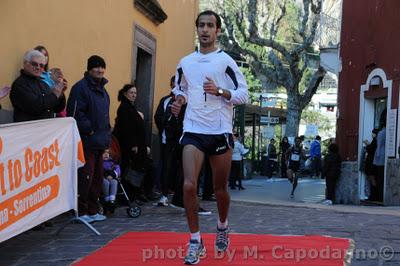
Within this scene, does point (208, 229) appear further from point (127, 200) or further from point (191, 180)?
point (191, 180)

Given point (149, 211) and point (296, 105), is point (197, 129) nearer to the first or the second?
point (149, 211)

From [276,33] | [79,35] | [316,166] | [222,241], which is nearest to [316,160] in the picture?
[316,166]

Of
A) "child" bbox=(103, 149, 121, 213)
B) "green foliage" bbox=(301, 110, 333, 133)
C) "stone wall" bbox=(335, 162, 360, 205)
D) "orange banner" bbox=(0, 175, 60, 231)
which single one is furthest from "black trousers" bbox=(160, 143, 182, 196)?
"green foliage" bbox=(301, 110, 333, 133)

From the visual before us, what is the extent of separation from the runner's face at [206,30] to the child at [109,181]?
3265 mm

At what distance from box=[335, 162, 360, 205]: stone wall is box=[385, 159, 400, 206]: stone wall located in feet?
6.28

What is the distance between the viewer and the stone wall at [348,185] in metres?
15.9

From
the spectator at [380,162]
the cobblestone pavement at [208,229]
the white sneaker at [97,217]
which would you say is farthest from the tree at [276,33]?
the white sneaker at [97,217]

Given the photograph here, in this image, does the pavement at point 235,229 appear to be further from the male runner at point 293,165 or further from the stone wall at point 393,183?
the male runner at point 293,165

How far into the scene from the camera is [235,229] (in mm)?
7340

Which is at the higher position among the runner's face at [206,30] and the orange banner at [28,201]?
the runner's face at [206,30]

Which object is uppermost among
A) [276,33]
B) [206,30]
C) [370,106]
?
[276,33]

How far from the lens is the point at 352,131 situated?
16625 mm

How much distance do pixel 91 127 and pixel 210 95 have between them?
257 centimetres

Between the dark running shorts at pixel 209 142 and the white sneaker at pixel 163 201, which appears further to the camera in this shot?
the white sneaker at pixel 163 201
